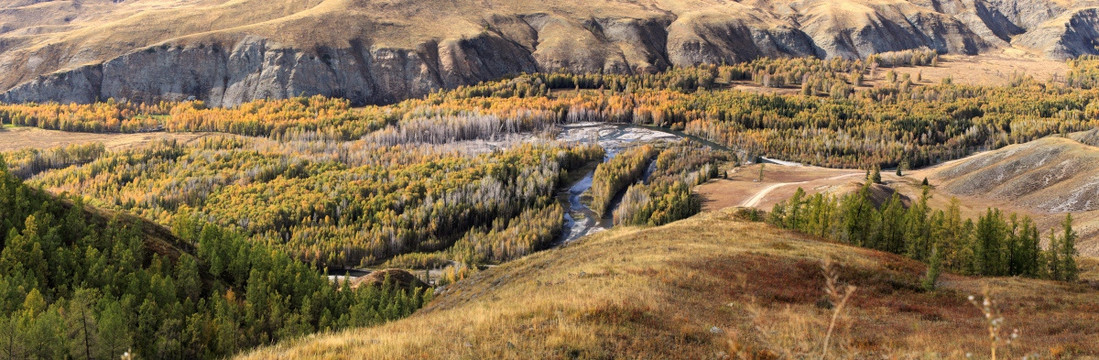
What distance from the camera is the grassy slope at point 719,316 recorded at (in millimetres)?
23172

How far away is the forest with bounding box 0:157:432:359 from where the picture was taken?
58.0 meters

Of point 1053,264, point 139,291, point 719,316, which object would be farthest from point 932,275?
point 139,291

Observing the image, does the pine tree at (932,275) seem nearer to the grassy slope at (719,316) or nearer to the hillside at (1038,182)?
the grassy slope at (719,316)

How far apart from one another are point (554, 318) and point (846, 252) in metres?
Answer: 48.0

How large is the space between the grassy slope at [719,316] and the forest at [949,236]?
2706 centimetres

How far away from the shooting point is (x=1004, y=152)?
19162 centimetres

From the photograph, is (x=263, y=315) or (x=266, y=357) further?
(x=263, y=315)

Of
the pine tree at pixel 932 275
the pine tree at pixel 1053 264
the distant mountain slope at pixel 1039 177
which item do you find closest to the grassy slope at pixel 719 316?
the pine tree at pixel 932 275

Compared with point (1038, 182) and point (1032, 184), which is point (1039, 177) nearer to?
point (1038, 182)

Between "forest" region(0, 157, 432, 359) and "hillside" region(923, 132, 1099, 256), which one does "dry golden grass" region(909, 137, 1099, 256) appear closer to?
"hillside" region(923, 132, 1099, 256)

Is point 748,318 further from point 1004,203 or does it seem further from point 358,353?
point 1004,203

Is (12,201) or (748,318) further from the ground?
(748,318)

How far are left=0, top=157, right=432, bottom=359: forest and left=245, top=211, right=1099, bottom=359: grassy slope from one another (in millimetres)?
36744

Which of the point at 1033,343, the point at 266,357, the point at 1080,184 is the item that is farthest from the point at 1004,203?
the point at 266,357
